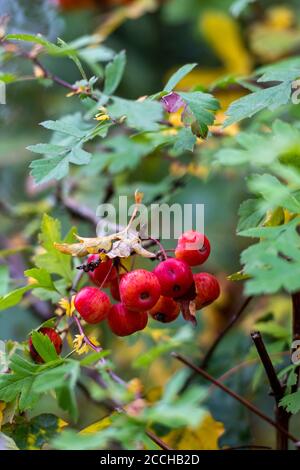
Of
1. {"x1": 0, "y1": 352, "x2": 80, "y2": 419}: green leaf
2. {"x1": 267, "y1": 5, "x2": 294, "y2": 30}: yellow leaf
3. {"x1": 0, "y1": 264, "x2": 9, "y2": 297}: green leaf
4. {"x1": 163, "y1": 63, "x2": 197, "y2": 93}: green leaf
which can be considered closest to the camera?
{"x1": 0, "y1": 352, "x2": 80, "y2": 419}: green leaf

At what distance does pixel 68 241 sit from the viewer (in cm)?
86

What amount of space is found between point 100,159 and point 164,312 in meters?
0.49

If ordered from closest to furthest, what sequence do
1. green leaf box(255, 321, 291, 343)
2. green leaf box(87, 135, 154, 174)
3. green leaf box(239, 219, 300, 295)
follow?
green leaf box(239, 219, 300, 295) → green leaf box(255, 321, 291, 343) → green leaf box(87, 135, 154, 174)

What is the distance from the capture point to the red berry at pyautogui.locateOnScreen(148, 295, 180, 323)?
2.72ft

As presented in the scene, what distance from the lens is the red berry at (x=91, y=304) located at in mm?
782

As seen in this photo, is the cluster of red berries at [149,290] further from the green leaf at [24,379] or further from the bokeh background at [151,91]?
the bokeh background at [151,91]

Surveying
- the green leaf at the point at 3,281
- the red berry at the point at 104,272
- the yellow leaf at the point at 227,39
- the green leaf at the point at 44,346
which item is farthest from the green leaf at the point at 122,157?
the yellow leaf at the point at 227,39

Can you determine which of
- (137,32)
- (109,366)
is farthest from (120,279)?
(137,32)

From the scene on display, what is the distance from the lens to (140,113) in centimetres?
75

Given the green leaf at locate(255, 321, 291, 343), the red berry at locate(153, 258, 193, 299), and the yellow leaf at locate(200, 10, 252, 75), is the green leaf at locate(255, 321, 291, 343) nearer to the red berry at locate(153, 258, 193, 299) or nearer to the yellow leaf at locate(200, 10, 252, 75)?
the red berry at locate(153, 258, 193, 299)

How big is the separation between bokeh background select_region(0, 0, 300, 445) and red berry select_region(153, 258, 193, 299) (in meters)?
0.66

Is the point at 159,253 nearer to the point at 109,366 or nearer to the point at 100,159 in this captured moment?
the point at 109,366

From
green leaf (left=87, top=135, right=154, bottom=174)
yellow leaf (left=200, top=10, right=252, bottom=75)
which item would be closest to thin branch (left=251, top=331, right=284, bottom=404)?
green leaf (left=87, top=135, right=154, bottom=174)
